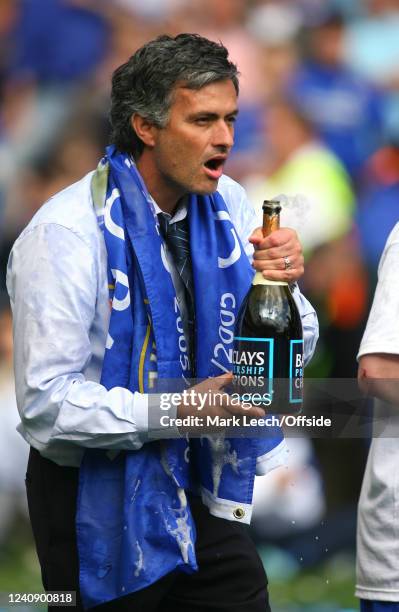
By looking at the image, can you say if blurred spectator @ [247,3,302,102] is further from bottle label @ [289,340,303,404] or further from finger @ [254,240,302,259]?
bottle label @ [289,340,303,404]

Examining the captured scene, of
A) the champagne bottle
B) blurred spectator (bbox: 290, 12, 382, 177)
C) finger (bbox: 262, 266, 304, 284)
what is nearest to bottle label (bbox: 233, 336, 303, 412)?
the champagne bottle

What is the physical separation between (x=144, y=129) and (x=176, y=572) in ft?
3.38

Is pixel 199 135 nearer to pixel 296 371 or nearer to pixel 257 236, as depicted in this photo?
pixel 257 236

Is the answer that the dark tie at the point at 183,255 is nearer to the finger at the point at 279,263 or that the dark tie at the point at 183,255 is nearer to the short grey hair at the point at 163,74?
the short grey hair at the point at 163,74

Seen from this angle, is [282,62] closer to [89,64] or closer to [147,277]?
[89,64]

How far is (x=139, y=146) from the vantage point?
3.12 metres

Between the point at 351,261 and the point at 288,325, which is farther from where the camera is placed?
the point at 351,261

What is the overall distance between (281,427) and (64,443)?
19.1 inches


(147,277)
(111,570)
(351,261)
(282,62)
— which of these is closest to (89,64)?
(282,62)

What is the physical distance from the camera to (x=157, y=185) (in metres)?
3.09

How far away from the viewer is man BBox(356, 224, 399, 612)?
2.71 meters

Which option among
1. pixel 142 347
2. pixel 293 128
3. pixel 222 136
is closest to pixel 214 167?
pixel 222 136

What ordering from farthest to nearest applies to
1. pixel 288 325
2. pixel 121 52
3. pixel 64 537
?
pixel 121 52
pixel 64 537
pixel 288 325

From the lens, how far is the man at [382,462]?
2715 millimetres
